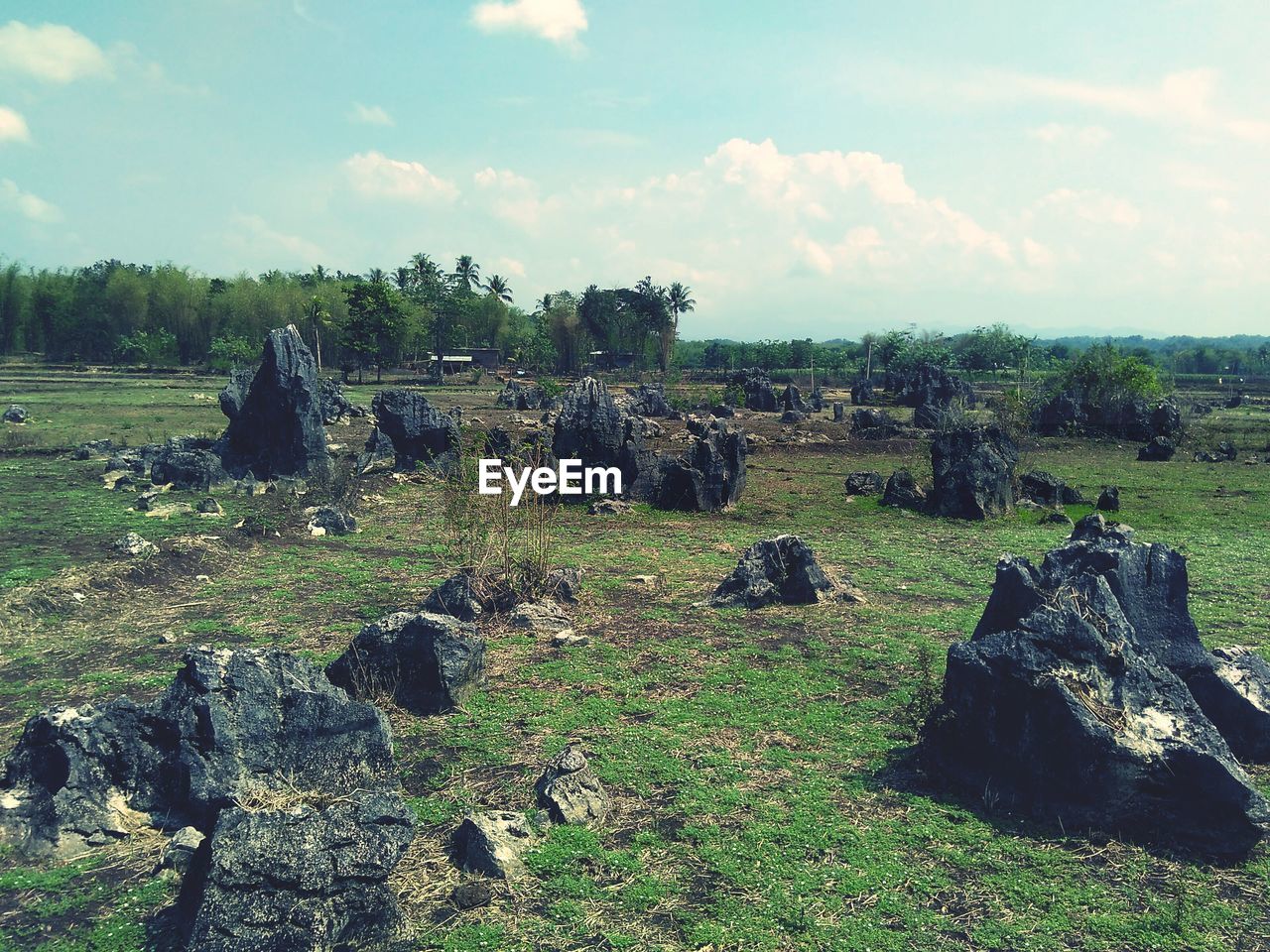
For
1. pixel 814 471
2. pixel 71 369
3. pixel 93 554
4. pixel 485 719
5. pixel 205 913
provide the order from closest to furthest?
pixel 205 913, pixel 485 719, pixel 93 554, pixel 814 471, pixel 71 369

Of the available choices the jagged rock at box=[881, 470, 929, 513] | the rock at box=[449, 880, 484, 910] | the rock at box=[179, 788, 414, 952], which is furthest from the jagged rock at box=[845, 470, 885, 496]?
the rock at box=[179, 788, 414, 952]

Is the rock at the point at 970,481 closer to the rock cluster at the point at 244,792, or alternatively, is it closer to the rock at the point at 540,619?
the rock at the point at 540,619

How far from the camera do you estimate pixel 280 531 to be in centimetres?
1617

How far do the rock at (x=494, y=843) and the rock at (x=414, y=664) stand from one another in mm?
2534

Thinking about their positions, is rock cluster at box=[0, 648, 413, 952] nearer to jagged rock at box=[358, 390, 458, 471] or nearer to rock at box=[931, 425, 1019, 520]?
rock at box=[931, 425, 1019, 520]

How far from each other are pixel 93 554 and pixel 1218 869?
15.1 meters

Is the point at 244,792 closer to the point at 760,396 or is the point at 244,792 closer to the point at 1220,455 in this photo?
the point at 1220,455

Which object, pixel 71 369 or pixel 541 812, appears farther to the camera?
pixel 71 369

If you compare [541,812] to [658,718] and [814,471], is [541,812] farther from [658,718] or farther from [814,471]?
[814,471]

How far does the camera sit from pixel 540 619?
1132 centimetres

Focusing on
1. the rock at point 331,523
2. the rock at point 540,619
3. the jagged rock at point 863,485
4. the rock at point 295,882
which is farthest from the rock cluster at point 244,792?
the jagged rock at point 863,485

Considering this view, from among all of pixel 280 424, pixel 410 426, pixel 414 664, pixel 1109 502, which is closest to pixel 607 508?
pixel 410 426

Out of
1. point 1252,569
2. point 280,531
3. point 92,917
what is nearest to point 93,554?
point 280,531

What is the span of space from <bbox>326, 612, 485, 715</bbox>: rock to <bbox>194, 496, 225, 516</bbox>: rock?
10037 millimetres
